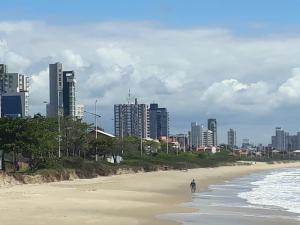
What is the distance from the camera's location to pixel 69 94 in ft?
397

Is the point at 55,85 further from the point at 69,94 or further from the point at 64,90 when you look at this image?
the point at 69,94

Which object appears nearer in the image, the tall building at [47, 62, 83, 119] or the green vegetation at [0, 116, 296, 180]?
the green vegetation at [0, 116, 296, 180]

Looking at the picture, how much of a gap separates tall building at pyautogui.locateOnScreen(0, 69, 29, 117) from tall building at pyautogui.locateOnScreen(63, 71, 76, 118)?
805cm

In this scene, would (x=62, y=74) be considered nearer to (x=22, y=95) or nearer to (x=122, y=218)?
(x=22, y=95)

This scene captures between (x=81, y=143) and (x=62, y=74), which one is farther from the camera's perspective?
(x=62, y=74)

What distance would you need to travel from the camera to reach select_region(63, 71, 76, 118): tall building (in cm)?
11900

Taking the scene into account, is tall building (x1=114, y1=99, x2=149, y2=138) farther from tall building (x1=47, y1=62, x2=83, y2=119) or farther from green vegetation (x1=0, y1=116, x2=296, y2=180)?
green vegetation (x1=0, y1=116, x2=296, y2=180)

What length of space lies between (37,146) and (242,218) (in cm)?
3005

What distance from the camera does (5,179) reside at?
42.5 m

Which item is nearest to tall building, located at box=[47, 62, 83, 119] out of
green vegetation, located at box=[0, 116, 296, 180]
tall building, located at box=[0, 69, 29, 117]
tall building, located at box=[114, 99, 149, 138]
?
tall building, located at box=[0, 69, 29, 117]

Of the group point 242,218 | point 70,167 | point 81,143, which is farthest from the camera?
point 81,143

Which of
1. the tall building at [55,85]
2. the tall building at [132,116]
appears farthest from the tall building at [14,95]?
the tall building at [132,116]

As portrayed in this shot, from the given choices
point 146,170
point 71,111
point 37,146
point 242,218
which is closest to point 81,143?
point 146,170

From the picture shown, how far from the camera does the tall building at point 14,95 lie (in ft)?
327
